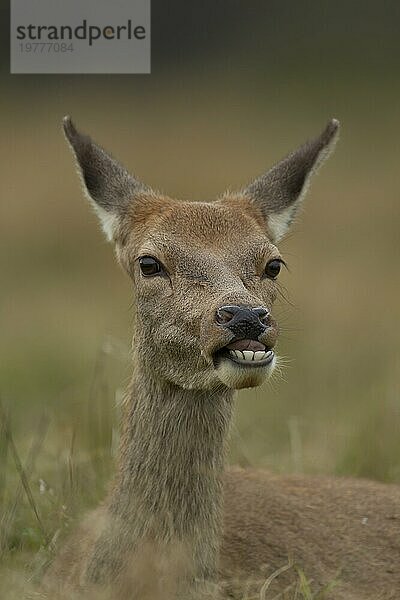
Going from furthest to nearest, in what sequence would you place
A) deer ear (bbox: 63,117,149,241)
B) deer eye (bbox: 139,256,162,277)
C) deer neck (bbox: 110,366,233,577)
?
deer ear (bbox: 63,117,149,241), deer eye (bbox: 139,256,162,277), deer neck (bbox: 110,366,233,577)

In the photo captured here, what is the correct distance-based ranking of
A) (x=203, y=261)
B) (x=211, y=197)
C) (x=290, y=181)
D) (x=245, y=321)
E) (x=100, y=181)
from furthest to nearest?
(x=211, y=197), (x=290, y=181), (x=100, y=181), (x=203, y=261), (x=245, y=321)

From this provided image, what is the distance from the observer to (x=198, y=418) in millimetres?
8156

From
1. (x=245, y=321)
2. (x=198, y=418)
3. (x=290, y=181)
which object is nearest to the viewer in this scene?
(x=245, y=321)

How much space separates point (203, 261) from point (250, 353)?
0.77m

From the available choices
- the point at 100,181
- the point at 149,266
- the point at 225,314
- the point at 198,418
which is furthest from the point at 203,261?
the point at 100,181

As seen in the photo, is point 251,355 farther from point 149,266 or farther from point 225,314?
point 149,266

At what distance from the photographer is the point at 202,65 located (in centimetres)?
3064

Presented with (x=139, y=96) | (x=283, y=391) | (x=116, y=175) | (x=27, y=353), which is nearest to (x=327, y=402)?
(x=283, y=391)

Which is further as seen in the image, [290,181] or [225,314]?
[290,181]

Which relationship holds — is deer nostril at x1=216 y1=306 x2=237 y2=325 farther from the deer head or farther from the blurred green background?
the blurred green background

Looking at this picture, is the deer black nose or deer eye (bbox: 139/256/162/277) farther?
deer eye (bbox: 139/256/162/277)

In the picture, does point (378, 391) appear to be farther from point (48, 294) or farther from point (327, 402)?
point (48, 294)

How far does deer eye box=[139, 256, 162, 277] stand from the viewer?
26.9 feet

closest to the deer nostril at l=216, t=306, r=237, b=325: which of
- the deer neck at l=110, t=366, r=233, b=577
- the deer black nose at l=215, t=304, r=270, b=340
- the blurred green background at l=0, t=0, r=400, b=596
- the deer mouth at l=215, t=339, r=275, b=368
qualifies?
the deer black nose at l=215, t=304, r=270, b=340
